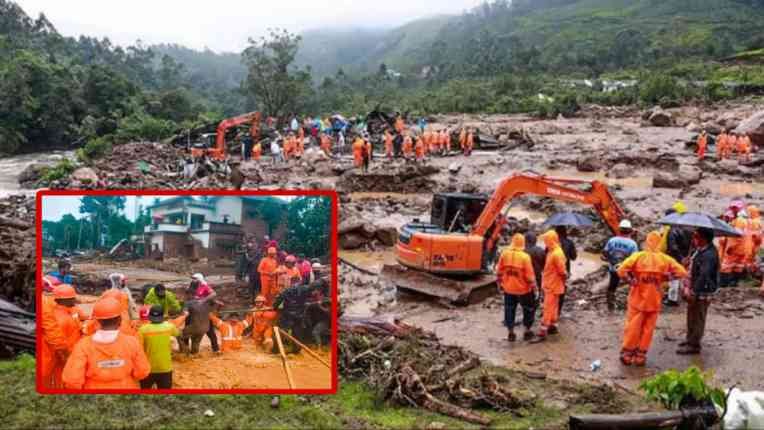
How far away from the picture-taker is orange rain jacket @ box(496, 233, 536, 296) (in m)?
8.28

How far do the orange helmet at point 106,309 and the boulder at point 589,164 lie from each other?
22143 millimetres

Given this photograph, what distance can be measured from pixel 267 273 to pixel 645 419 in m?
3.21

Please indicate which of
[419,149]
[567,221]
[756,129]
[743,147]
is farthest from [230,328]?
[756,129]

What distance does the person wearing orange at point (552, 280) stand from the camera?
8.48m

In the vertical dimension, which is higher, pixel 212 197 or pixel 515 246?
pixel 212 197

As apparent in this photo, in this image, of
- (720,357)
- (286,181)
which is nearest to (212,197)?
(720,357)

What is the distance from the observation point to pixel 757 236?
34.5ft

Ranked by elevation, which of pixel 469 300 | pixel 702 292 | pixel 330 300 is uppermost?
pixel 330 300

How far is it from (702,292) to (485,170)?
56.5 feet

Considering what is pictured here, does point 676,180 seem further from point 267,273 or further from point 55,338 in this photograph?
point 55,338

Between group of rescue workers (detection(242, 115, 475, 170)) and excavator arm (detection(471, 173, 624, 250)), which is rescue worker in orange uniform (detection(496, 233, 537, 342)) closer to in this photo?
excavator arm (detection(471, 173, 624, 250))

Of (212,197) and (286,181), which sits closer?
(212,197)

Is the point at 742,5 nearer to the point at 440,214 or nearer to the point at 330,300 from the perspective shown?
the point at 440,214

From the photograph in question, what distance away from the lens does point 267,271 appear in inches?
172
